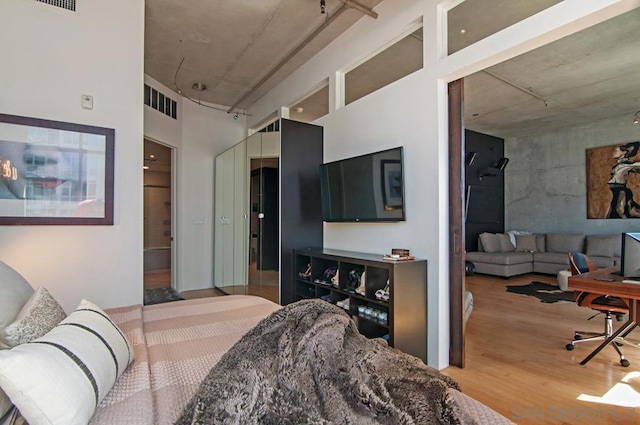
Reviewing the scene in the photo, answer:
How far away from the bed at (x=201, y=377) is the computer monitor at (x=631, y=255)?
2.50m

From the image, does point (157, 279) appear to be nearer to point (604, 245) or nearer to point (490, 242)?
point (490, 242)

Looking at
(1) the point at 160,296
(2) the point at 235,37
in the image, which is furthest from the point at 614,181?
(1) the point at 160,296

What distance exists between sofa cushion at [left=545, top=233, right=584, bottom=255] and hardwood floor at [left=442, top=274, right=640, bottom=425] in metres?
3.25

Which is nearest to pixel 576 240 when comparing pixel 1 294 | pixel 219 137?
pixel 219 137

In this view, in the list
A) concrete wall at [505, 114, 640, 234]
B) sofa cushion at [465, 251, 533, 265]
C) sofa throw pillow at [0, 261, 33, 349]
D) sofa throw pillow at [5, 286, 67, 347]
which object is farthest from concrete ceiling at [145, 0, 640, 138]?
sofa throw pillow at [5, 286, 67, 347]

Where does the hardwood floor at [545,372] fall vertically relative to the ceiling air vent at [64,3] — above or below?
below

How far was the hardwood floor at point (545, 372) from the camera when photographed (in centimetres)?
206

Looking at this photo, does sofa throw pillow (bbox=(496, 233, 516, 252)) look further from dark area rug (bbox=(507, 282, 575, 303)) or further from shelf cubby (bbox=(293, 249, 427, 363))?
shelf cubby (bbox=(293, 249, 427, 363))

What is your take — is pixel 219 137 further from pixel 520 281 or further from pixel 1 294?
pixel 520 281

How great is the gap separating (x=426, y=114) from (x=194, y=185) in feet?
13.7

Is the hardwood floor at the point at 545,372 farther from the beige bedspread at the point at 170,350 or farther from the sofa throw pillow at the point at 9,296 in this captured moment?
the sofa throw pillow at the point at 9,296

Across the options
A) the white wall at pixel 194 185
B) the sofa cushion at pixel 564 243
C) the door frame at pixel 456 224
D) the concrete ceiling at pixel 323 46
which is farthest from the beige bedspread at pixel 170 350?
the sofa cushion at pixel 564 243

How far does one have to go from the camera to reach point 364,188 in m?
3.24

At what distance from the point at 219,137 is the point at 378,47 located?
356 centimetres
